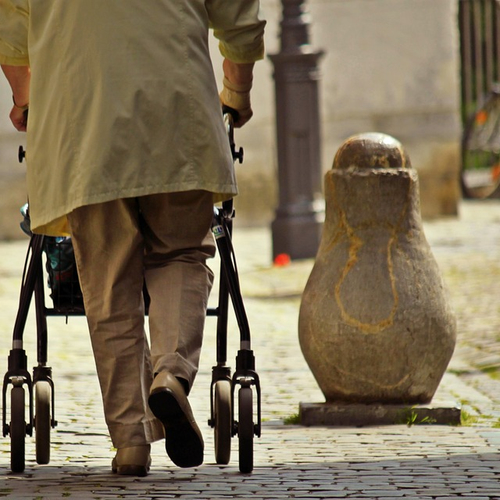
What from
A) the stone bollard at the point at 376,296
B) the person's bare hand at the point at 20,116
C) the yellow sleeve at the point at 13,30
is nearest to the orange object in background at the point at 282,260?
the stone bollard at the point at 376,296

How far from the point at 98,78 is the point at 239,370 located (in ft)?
3.31

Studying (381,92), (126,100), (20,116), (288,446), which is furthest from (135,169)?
(381,92)

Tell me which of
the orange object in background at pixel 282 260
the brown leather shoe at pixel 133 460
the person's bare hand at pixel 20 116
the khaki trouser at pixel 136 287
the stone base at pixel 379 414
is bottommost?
the orange object in background at pixel 282 260

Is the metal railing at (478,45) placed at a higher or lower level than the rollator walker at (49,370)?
higher

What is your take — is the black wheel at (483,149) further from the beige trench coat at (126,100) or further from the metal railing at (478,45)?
the beige trench coat at (126,100)

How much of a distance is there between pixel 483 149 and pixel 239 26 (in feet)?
42.4

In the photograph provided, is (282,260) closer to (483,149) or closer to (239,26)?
(483,149)

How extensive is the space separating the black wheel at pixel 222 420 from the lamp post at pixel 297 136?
23.4ft

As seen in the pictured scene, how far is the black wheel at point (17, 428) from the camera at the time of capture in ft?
13.6

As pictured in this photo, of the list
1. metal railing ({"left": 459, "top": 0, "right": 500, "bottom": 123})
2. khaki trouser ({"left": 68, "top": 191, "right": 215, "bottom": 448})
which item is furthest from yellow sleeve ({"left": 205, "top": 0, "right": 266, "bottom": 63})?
metal railing ({"left": 459, "top": 0, "right": 500, "bottom": 123})

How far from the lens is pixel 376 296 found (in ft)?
17.3

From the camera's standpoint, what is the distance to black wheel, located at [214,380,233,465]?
Result: 164 inches

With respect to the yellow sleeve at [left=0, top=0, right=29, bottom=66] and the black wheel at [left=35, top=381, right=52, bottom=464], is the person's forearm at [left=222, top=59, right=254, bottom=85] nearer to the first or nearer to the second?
the yellow sleeve at [left=0, top=0, right=29, bottom=66]

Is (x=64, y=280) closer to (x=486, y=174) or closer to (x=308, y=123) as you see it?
(x=308, y=123)
